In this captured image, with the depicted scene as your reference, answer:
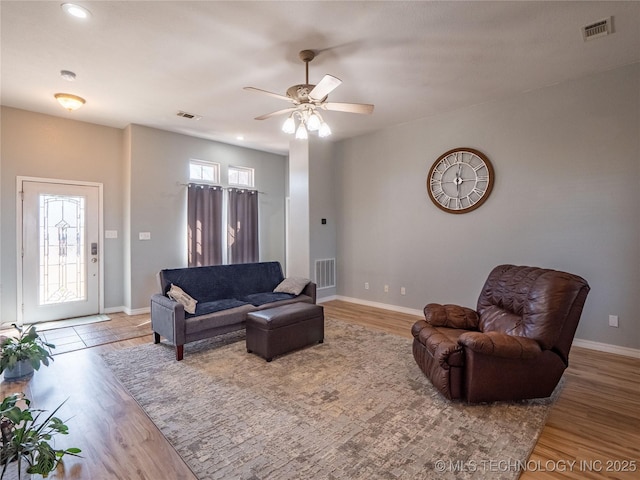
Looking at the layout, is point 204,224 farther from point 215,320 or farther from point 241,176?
point 215,320

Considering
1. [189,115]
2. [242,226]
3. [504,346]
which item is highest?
[189,115]

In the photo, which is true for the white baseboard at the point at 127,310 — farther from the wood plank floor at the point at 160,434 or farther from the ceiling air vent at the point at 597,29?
the ceiling air vent at the point at 597,29

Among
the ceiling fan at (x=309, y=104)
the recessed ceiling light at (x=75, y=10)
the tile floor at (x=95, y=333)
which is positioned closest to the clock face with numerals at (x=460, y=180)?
the ceiling fan at (x=309, y=104)

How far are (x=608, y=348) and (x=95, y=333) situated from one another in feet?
20.2

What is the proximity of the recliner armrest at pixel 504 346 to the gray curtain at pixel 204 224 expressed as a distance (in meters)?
4.75

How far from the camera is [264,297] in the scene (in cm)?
428

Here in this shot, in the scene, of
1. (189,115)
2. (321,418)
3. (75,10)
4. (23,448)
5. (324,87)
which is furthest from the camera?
(189,115)

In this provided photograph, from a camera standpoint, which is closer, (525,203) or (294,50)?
(294,50)

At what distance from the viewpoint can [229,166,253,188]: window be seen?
649 cm

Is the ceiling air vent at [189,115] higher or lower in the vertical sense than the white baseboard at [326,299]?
higher

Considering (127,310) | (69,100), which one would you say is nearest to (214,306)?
(127,310)

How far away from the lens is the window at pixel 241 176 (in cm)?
649

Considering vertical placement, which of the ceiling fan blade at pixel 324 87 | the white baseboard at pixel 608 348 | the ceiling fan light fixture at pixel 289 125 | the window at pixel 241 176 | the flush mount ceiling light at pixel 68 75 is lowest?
the white baseboard at pixel 608 348

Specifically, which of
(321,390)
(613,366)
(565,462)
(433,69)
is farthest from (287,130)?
(613,366)
